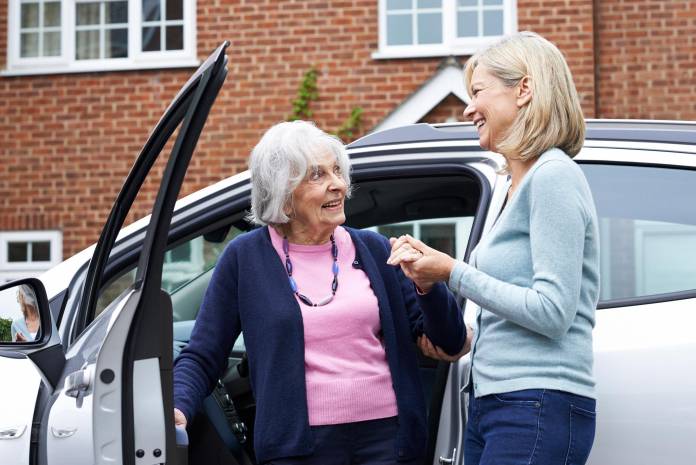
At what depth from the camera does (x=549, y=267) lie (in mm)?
1924

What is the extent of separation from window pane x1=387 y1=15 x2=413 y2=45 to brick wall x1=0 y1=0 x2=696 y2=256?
0.63 feet

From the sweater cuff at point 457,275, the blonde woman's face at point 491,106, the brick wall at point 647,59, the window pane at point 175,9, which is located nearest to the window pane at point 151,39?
the window pane at point 175,9

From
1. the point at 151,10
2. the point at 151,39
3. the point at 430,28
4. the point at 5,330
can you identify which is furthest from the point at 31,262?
the point at 5,330

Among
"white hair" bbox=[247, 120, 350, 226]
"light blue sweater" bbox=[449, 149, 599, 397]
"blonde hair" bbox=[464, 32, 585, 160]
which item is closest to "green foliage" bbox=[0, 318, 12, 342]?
"white hair" bbox=[247, 120, 350, 226]

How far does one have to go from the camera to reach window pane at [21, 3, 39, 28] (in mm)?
9742

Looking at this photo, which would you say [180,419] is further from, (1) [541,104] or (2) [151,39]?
(2) [151,39]

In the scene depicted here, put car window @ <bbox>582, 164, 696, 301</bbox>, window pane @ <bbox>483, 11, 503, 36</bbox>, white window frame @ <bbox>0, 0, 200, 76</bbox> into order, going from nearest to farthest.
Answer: car window @ <bbox>582, 164, 696, 301</bbox>, window pane @ <bbox>483, 11, 503, 36</bbox>, white window frame @ <bbox>0, 0, 200, 76</bbox>

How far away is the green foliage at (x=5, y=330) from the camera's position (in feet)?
8.04

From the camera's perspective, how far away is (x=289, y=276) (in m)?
2.46

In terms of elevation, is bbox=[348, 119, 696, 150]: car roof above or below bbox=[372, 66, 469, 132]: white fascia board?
below

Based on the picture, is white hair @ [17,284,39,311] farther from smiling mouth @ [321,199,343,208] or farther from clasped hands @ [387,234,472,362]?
clasped hands @ [387,234,472,362]

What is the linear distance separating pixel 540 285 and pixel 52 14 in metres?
8.77

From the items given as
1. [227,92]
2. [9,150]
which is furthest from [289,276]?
[9,150]

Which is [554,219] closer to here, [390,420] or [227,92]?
[390,420]
